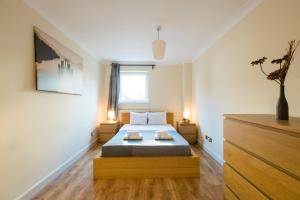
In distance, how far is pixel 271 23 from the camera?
1.98 meters

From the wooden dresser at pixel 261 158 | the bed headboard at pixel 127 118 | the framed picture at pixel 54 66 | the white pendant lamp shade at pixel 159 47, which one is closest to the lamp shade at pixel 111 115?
the bed headboard at pixel 127 118

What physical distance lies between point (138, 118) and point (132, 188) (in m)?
2.61

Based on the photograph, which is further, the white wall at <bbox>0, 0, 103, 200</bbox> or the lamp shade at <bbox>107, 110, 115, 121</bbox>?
the lamp shade at <bbox>107, 110, 115, 121</bbox>

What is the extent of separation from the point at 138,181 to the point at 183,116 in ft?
9.57

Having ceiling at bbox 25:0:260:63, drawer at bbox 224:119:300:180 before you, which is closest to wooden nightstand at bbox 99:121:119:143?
ceiling at bbox 25:0:260:63

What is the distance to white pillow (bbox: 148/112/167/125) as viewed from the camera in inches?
194

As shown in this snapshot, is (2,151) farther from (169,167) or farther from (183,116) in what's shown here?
(183,116)

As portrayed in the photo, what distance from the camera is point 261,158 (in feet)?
4.39

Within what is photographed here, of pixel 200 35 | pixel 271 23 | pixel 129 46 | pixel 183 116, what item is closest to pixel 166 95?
pixel 183 116

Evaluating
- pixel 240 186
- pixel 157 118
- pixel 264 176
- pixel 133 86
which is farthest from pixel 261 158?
pixel 133 86

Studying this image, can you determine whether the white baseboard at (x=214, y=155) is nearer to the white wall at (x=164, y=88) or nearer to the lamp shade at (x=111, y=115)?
the white wall at (x=164, y=88)

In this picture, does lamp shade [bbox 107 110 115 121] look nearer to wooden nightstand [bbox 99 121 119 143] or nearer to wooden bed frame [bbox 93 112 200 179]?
wooden nightstand [bbox 99 121 119 143]

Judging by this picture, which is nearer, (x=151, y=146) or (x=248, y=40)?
(x=248, y=40)

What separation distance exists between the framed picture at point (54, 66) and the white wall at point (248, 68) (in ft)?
8.42
